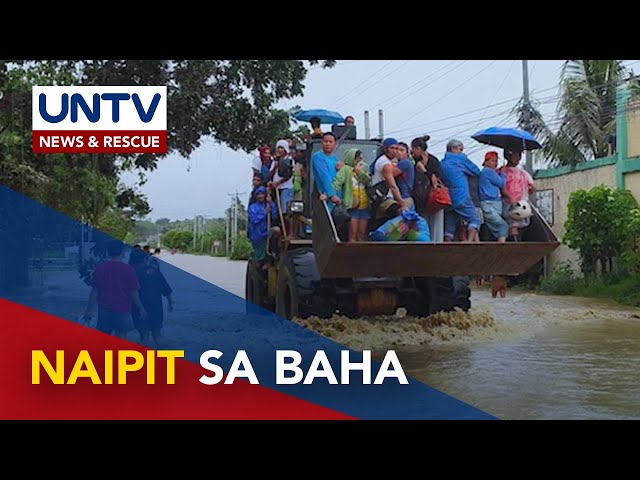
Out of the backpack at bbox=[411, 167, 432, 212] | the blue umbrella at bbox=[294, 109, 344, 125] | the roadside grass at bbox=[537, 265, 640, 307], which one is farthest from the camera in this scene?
the roadside grass at bbox=[537, 265, 640, 307]

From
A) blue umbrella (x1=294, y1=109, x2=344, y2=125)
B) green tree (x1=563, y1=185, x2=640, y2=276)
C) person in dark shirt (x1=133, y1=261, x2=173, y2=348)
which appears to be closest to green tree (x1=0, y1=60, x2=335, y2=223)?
blue umbrella (x1=294, y1=109, x2=344, y2=125)

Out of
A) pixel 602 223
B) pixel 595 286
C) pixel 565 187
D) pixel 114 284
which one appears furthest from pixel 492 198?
pixel 565 187

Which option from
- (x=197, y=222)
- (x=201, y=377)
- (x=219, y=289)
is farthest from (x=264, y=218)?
(x=197, y=222)

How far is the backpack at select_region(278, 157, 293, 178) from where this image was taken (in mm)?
10922

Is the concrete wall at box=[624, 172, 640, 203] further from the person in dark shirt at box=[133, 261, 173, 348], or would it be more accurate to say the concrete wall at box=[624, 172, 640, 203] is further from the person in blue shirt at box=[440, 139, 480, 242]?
the person in dark shirt at box=[133, 261, 173, 348]

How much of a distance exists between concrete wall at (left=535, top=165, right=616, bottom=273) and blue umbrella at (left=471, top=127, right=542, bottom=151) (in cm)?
1050

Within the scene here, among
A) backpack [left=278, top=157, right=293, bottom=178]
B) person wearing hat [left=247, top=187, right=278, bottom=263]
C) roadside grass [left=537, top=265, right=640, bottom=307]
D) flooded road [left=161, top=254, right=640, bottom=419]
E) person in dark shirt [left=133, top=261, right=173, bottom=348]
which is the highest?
backpack [left=278, top=157, right=293, bottom=178]

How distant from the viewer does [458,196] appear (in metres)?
9.45

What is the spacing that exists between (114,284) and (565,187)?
16.2 m

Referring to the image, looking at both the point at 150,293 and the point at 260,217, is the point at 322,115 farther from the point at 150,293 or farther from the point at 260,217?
the point at 150,293

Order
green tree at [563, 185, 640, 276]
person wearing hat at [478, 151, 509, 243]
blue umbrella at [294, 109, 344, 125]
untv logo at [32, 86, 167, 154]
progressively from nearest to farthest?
untv logo at [32, 86, 167, 154]
person wearing hat at [478, 151, 509, 243]
blue umbrella at [294, 109, 344, 125]
green tree at [563, 185, 640, 276]

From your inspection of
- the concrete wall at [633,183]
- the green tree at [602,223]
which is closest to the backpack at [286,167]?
the green tree at [602,223]

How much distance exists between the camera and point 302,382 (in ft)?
25.6

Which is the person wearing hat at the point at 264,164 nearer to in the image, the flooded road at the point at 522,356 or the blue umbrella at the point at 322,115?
the blue umbrella at the point at 322,115
